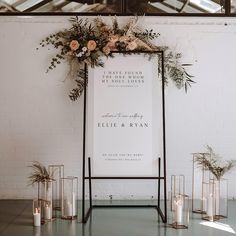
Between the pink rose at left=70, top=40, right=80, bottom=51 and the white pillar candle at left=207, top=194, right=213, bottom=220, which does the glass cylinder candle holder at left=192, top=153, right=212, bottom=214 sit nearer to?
the white pillar candle at left=207, top=194, right=213, bottom=220

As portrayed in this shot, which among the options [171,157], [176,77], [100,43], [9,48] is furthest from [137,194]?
[9,48]

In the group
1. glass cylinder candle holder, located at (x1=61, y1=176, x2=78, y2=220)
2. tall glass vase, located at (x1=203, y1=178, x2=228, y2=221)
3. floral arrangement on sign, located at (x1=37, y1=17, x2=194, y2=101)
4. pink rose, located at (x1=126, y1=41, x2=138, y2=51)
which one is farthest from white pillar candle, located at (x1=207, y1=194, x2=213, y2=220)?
pink rose, located at (x1=126, y1=41, x2=138, y2=51)

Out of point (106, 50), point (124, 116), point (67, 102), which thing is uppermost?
point (106, 50)

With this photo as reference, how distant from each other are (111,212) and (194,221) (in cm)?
80

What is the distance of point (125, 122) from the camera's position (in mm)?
4227

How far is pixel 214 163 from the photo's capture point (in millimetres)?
4402

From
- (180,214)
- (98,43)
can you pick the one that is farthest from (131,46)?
(180,214)

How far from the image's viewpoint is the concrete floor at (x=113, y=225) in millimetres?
3582

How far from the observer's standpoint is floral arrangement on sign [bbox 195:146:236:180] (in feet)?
13.2

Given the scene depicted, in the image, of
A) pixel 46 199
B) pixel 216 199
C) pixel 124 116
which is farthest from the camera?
pixel 124 116

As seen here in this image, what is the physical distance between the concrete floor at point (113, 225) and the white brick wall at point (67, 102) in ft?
2.15

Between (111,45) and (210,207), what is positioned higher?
(111,45)

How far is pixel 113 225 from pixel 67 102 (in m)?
1.55

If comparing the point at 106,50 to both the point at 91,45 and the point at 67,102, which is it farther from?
the point at 67,102
